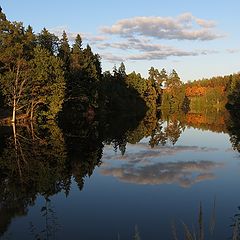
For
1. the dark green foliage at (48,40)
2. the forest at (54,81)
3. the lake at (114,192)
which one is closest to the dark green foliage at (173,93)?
the forest at (54,81)

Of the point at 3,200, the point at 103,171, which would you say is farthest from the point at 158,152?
the point at 3,200

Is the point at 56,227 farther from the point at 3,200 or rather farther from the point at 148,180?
the point at 148,180

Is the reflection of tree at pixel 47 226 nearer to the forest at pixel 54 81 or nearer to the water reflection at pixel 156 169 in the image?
the water reflection at pixel 156 169

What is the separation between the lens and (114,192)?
16.2m

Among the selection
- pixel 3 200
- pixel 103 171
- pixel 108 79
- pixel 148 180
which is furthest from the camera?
pixel 108 79

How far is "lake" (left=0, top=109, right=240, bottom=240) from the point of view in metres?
11.2

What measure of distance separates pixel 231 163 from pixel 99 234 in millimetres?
15970

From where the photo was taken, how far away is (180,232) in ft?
36.0

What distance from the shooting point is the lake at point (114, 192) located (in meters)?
11.2

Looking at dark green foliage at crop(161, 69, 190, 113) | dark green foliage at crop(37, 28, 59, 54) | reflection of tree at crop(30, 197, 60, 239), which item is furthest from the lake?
dark green foliage at crop(161, 69, 190, 113)

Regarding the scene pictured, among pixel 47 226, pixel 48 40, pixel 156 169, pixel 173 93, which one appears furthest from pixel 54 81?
pixel 173 93

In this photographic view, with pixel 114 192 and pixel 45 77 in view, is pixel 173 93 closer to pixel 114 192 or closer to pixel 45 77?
pixel 45 77

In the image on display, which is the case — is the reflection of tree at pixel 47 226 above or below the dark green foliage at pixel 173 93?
below

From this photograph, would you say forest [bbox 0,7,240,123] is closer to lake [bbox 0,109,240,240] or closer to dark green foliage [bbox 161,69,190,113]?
lake [bbox 0,109,240,240]
